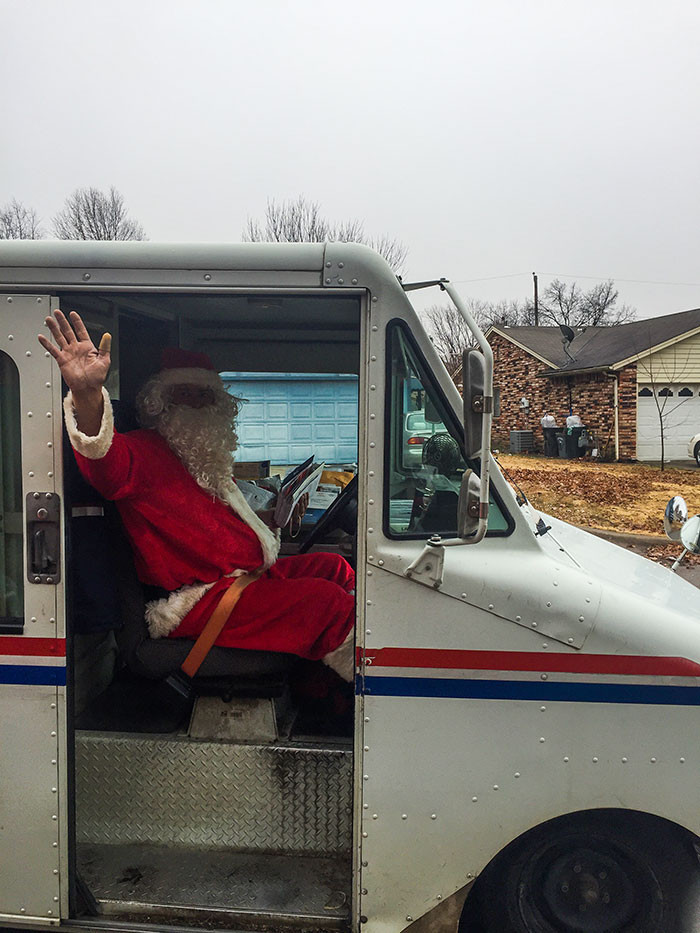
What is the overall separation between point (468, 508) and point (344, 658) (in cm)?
90

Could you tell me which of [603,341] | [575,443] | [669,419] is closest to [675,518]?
[575,443]

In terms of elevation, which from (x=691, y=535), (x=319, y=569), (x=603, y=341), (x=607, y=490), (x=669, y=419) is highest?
(x=603, y=341)

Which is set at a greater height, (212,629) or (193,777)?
(212,629)

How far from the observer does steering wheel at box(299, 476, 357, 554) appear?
3326 mm

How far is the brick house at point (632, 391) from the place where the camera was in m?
24.3

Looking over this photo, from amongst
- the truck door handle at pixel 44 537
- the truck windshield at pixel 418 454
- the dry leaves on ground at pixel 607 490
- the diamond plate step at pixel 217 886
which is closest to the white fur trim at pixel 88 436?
the truck door handle at pixel 44 537

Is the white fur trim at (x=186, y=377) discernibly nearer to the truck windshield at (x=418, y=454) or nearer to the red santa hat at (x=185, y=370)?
the red santa hat at (x=185, y=370)

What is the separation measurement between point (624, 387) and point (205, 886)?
24.3 metres

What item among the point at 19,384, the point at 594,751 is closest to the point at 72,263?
the point at 19,384

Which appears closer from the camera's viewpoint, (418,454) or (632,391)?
(418,454)

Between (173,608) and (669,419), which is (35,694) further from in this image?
(669,419)

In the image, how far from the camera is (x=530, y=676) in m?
2.28

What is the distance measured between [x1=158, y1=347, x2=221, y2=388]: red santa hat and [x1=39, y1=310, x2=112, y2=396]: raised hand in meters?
0.69

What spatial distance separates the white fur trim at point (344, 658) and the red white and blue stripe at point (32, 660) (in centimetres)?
92
